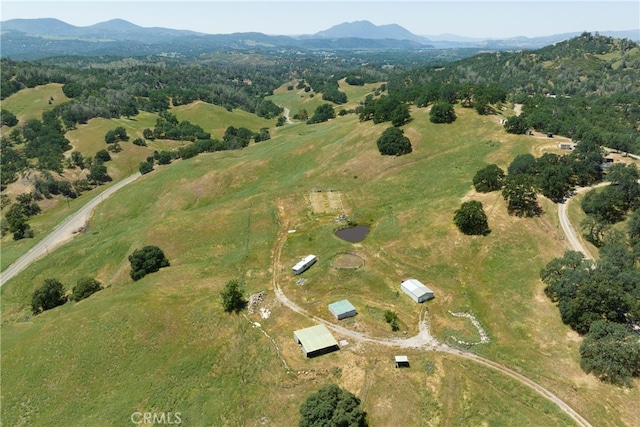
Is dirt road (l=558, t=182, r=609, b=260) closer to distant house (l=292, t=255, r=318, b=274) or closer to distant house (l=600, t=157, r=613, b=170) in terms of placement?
distant house (l=600, t=157, r=613, b=170)

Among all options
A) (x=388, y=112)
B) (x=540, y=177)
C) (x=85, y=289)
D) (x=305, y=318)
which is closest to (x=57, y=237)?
(x=85, y=289)

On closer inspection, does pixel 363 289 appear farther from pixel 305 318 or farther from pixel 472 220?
pixel 472 220

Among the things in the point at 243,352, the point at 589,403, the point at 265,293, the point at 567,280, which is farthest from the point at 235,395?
the point at 567,280

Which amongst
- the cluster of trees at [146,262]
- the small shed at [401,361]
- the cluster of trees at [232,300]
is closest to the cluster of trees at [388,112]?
the cluster of trees at [146,262]

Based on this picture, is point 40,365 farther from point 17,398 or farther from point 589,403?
point 589,403

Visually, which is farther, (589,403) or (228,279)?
(228,279)

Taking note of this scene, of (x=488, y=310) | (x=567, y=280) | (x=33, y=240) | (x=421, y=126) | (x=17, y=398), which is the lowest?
(x=33, y=240)
